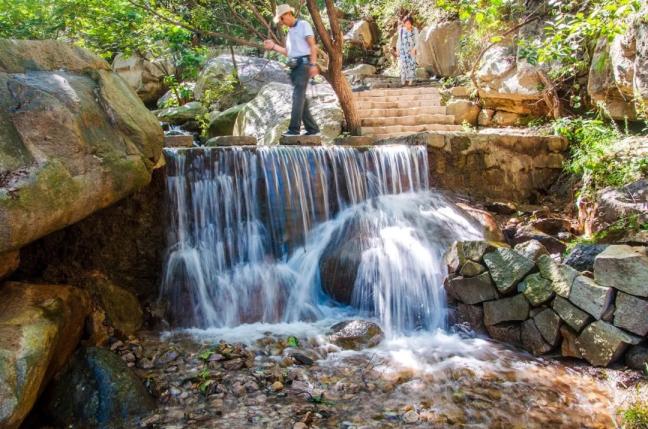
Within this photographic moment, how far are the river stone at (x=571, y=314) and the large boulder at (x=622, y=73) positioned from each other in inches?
141

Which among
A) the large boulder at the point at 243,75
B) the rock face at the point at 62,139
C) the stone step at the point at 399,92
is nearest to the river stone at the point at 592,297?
the rock face at the point at 62,139

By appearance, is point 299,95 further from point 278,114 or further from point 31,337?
point 31,337

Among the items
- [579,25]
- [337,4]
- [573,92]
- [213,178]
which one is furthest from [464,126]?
[337,4]

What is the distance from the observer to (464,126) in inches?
372

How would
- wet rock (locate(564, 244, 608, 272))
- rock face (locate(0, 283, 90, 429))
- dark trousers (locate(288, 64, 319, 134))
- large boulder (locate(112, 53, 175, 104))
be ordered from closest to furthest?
rock face (locate(0, 283, 90, 429)), wet rock (locate(564, 244, 608, 272)), dark trousers (locate(288, 64, 319, 134)), large boulder (locate(112, 53, 175, 104))

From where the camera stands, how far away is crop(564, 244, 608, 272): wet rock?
4370 millimetres

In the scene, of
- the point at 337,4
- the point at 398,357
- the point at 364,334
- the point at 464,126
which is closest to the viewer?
the point at 398,357

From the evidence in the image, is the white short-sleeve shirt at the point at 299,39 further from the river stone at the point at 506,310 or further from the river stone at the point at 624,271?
the river stone at the point at 624,271

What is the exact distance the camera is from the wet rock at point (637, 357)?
11.8 ft

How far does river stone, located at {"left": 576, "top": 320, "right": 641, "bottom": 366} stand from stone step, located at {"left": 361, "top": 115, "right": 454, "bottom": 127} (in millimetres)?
6246

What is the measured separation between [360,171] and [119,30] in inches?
194

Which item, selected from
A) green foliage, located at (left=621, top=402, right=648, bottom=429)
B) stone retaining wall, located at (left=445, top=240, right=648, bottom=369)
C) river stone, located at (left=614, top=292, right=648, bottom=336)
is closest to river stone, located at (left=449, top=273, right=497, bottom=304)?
stone retaining wall, located at (left=445, top=240, right=648, bottom=369)

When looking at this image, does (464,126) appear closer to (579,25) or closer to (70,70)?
(579,25)

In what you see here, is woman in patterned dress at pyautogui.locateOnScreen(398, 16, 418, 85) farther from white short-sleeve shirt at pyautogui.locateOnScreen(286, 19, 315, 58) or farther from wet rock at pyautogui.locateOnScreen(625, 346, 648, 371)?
wet rock at pyautogui.locateOnScreen(625, 346, 648, 371)
